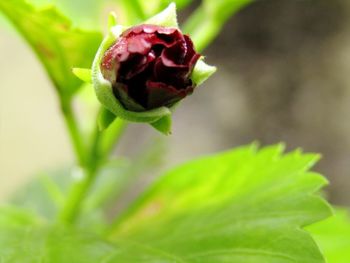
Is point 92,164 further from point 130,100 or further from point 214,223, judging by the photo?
point 130,100

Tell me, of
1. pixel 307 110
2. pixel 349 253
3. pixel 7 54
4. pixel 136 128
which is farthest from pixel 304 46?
pixel 349 253

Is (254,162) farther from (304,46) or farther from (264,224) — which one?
(304,46)

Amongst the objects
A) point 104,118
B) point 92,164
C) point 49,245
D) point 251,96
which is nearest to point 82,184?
point 92,164

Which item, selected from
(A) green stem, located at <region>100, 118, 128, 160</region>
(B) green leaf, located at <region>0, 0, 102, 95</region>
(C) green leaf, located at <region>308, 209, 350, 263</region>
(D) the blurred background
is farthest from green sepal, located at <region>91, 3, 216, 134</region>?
(D) the blurred background

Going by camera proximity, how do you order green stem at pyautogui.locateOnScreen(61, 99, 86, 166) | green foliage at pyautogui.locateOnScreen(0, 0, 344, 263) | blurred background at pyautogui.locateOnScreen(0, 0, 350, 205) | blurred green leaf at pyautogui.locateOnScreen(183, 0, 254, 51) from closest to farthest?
1. green foliage at pyautogui.locateOnScreen(0, 0, 344, 263)
2. green stem at pyautogui.locateOnScreen(61, 99, 86, 166)
3. blurred green leaf at pyautogui.locateOnScreen(183, 0, 254, 51)
4. blurred background at pyautogui.locateOnScreen(0, 0, 350, 205)

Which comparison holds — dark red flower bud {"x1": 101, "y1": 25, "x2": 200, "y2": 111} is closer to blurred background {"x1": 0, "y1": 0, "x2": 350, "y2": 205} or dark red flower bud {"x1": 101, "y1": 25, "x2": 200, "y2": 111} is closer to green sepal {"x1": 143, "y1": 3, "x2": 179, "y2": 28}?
green sepal {"x1": 143, "y1": 3, "x2": 179, "y2": 28}

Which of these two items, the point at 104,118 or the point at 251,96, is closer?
the point at 104,118

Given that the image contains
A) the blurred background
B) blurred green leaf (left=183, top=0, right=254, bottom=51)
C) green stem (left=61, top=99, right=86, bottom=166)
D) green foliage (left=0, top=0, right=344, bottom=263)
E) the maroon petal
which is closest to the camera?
the maroon petal
